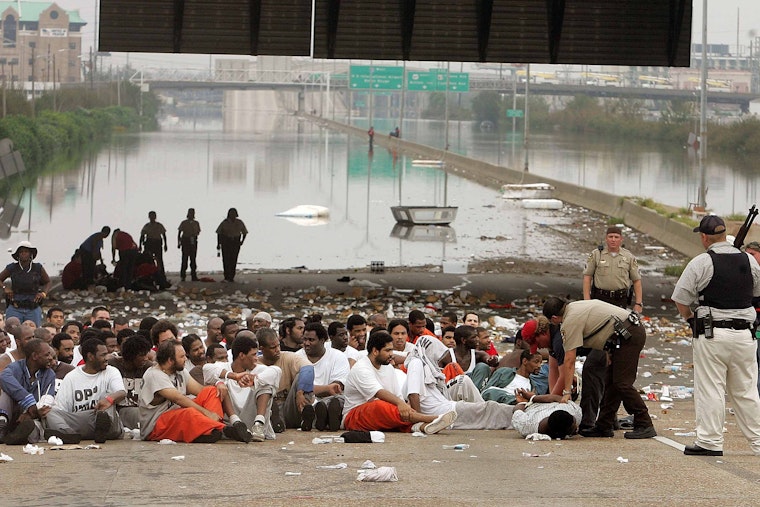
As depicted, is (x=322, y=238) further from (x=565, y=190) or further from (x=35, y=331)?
(x=35, y=331)

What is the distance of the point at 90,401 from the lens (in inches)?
439

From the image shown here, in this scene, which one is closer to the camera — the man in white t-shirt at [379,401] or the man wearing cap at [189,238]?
the man in white t-shirt at [379,401]

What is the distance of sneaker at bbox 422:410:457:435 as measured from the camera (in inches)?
455

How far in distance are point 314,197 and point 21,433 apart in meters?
49.7

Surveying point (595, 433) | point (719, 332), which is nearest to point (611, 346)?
point (595, 433)

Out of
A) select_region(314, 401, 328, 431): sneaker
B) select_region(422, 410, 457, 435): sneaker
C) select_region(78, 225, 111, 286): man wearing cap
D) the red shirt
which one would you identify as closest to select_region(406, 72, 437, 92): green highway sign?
the red shirt

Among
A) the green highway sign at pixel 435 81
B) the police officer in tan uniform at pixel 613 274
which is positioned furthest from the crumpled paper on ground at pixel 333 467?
the green highway sign at pixel 435 81

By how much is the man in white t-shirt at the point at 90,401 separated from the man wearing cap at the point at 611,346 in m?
3.64

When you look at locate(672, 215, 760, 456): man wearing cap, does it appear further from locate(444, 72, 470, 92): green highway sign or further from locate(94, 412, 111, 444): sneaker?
locate(444, 72, 470, 92): green highway sign

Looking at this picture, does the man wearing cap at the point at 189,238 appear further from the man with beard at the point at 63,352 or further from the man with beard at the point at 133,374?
the man with beard at the point at 133,374

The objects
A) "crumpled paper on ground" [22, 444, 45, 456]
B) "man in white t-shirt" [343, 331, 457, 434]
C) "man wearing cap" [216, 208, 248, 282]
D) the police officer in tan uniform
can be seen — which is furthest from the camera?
"man wearing cap" [216, 208, 248, 282]

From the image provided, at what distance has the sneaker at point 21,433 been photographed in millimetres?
10844

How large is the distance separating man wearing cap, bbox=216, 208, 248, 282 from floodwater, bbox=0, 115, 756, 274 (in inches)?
→ 187

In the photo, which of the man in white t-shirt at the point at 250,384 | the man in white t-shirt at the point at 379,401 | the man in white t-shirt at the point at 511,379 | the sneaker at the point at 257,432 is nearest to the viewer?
the sneaker at the point at 257,432
